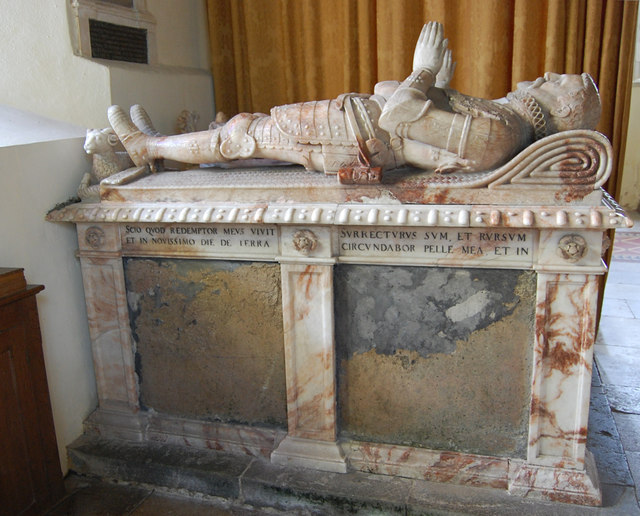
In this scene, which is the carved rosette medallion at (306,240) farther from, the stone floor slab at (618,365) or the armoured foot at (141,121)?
the stone floor slab at (618,365)

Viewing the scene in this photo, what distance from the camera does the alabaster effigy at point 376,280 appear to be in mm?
1887

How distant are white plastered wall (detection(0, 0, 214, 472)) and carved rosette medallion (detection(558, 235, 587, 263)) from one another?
74.3 inches

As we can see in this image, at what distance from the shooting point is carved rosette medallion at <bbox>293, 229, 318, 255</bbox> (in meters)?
2.05

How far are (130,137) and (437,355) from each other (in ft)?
4.94

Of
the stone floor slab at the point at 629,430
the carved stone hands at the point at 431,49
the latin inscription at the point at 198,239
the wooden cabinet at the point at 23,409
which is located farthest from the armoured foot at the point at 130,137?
the stone floor slab at the point at 629,430

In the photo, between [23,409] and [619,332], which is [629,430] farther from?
[23,409]

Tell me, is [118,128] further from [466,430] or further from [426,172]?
[466,430]

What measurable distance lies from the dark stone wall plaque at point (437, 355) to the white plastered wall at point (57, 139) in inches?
44.8

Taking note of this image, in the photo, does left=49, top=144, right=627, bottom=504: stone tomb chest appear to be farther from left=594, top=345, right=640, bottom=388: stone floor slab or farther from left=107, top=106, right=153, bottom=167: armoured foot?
left=594, top=345, right=640, bottom=388: stone floor slab

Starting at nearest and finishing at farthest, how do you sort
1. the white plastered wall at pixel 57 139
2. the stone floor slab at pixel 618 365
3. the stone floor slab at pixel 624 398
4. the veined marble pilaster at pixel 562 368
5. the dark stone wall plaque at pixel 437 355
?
1. the veined marble pilaster at pixel 562 368
2. the dark stone wall plaque at pixel 437 355
3. the white plastered wall at pixel 57 139
4. the stone floor slab at pixel 624 398
5. the stone floor slab at pixel 618 365

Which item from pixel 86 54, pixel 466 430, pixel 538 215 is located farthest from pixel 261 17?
pixel 466 430

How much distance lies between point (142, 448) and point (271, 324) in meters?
0.80

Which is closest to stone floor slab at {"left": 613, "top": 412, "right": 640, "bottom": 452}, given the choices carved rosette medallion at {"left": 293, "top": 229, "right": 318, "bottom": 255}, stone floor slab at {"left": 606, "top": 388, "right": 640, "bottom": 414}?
stone floor slab at {"left": 606, "top": 388, "right": 640, "bottom": 414}

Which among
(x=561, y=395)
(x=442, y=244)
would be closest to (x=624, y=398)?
(x=561, y=395)
